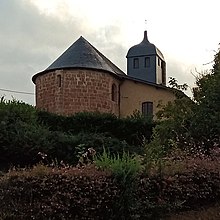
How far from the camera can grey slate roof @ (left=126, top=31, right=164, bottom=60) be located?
61094 millimetres

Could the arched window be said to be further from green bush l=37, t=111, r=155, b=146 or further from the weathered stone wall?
green bush l=37, t=111, r=155, b=146

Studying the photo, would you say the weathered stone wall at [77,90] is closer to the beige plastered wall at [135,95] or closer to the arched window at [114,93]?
the arched window at [114,93]

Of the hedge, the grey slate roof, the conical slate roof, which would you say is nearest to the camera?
the hedge

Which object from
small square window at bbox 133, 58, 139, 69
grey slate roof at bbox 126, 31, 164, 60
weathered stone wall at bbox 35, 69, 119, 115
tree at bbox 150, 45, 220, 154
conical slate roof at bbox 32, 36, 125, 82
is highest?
grey slate roof at bbox 126, 31, 164, 60

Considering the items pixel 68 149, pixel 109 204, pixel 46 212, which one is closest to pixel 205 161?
pixel 109 204

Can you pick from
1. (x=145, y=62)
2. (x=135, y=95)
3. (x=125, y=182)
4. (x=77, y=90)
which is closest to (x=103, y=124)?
(x=77, y=90)

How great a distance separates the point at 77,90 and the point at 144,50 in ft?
70.4

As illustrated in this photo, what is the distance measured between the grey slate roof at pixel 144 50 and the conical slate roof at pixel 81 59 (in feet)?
56.4

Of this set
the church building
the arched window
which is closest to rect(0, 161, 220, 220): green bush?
the church building

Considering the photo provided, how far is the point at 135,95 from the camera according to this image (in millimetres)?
44531

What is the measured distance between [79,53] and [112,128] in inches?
423

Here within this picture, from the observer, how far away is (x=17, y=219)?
9828mm

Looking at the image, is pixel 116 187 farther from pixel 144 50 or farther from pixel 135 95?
pixel 144 50

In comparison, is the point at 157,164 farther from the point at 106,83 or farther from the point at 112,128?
the point at 106,83
